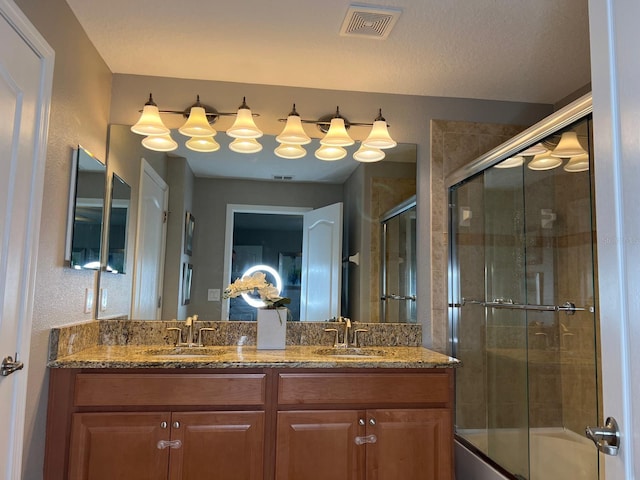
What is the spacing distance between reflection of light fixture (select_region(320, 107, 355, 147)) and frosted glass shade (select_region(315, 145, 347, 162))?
56mm

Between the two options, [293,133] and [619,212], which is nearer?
[619,212]

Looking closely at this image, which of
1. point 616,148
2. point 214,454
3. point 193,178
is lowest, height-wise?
point 214,454

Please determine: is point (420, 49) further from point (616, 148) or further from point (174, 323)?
point (174, 323)

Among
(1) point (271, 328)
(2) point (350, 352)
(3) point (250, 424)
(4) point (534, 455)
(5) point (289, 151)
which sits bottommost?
(4) point (534, 455)

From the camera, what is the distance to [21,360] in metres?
1.66

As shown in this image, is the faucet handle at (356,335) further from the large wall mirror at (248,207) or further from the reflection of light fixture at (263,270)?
the reflection of light fixture at (263,270)

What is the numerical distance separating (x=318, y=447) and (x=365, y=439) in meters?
0.21

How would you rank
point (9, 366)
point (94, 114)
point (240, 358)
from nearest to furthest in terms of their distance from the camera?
point (9, 366), point (240, 358), point (94, 114)

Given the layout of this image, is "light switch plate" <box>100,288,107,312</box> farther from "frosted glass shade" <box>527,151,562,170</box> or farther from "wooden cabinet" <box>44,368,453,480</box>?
"frosted glass shade" <box>527,151,562,170</box>

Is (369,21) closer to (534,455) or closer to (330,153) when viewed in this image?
(330,153)

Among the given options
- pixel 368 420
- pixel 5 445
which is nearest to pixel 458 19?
pixel 368 420

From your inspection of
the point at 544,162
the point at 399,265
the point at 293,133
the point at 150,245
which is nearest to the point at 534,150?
the point at 544,162

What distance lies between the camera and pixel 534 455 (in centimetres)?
232

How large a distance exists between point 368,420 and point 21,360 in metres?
1.40
